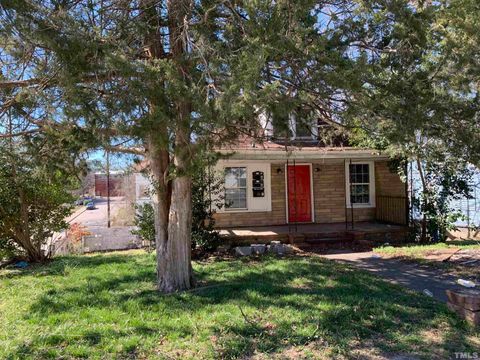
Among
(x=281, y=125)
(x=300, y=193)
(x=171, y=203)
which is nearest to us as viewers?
(x=281, y=125)

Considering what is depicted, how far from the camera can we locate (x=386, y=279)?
8039mm

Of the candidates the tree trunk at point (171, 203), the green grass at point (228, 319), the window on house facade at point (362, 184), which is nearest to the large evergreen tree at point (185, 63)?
the tree trunk at point (171, 203)

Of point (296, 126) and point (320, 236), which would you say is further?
point (320, 236)

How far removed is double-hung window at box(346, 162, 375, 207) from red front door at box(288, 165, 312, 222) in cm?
171

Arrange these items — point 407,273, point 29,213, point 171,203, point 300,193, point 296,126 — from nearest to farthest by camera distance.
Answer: point 171,203 → point 296,126 → point 407,273 → point 29,213 → point 300,193

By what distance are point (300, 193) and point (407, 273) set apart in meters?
7.25

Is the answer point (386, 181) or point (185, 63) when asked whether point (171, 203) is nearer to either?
point (185, 63)

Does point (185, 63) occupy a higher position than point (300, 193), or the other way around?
point (185, 63)

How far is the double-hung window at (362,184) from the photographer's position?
16.0 m

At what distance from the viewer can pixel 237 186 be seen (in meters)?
14.9

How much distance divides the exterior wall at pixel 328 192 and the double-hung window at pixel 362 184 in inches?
10.2

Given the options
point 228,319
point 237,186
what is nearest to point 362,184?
point 237,186

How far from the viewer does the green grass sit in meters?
4.54

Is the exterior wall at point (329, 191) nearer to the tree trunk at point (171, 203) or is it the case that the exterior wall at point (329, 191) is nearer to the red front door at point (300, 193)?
the red front door at point (300, 193)
